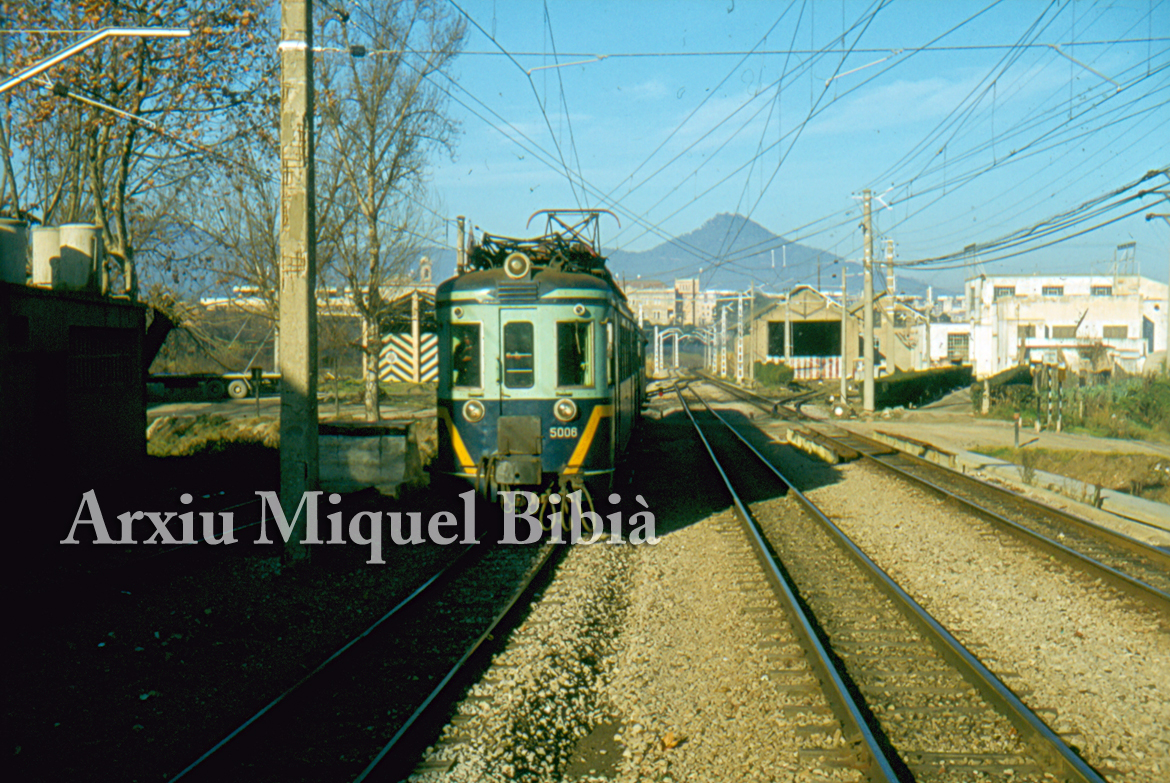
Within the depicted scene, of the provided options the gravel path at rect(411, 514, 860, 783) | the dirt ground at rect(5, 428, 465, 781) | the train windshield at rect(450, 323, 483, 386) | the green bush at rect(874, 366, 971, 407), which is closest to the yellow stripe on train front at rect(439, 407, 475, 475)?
the train windshield at rect(450, 323, 483, 386)

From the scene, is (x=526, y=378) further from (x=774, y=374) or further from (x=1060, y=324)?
(x=1060, y=324)

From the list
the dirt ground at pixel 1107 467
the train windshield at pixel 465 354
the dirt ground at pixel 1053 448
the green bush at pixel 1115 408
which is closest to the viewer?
the train windshield at pixel 465 354

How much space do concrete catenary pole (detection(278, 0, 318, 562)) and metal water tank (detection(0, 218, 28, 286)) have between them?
402cm

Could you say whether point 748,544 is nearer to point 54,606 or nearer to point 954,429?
point 54,606

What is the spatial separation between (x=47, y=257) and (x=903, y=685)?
36.4 feet

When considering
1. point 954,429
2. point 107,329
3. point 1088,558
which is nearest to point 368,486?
point 107,329

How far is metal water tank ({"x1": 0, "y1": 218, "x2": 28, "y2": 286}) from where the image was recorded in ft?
33.5

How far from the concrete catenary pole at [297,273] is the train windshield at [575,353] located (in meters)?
2.55

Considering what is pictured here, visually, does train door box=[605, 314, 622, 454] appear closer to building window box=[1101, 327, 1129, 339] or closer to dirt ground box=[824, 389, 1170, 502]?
dirt ground box=[824, 389, 1170, 502]

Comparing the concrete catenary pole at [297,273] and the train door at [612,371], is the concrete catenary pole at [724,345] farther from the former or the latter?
the concrete catenary pole at [297,273]

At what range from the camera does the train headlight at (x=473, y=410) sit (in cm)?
964

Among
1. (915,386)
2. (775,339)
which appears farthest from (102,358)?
(775,339)

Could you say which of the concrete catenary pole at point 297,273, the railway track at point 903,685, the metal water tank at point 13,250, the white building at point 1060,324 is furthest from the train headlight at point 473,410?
the white building at point 1060,324

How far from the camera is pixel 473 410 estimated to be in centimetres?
966
